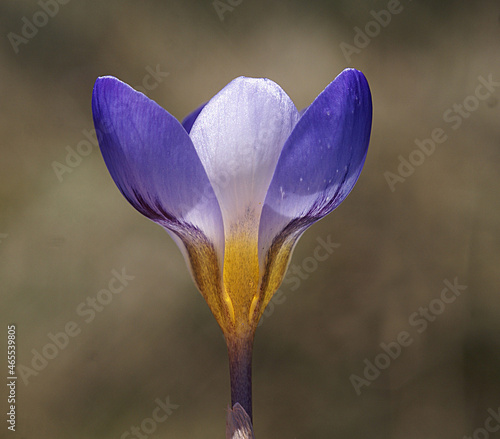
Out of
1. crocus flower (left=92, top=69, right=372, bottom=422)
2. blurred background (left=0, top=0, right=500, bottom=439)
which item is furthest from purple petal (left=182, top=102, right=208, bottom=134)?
blurred background (left=0, top=0, right=500, bottom=439)

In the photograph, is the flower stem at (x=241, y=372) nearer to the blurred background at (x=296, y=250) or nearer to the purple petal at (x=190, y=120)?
the purple petal at (x=190, y=120)

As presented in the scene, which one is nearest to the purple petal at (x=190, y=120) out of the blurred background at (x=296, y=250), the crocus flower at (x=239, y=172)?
the crocus flower at (x=239, y=172)

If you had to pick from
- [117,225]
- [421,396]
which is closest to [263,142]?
[117,225]

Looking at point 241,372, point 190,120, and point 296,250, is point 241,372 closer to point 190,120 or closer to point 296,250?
point 190,120

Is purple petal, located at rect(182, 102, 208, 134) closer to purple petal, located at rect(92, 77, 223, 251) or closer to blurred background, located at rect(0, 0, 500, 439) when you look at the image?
purple petal, located at rect(92, 77, 223, 251)

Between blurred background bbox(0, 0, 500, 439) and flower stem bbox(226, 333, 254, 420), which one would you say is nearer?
flower stem bbox(226, 333, 254, 420)

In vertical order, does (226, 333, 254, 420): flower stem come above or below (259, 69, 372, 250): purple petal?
below

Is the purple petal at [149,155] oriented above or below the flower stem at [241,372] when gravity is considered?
above
